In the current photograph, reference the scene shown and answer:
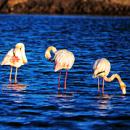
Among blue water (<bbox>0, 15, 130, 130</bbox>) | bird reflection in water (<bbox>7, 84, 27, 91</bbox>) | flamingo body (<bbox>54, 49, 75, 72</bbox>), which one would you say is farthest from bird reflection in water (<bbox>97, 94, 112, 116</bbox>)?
bird reflection in water (<bbox>7, 84, 27, 91</bbox>)

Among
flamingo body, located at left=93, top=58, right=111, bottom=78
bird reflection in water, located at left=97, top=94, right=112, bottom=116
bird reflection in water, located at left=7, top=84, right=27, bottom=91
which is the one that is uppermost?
flamingo body, located at left=93, top=58, right=111, bottom=78

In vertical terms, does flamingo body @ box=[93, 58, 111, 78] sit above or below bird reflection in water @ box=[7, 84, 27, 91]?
above

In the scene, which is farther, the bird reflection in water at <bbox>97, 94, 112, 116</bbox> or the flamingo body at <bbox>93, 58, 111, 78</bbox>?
the flamingo body at <bbox>93, 58, 111, 78</bbox>

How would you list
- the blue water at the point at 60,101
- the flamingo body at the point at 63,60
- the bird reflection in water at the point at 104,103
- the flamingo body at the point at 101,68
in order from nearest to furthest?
the blue water at the point at 60,101
the bird reflection in water at the point at 104,103
the flamingo body at the point at 101,68
the flamingo body at the point at 63,60

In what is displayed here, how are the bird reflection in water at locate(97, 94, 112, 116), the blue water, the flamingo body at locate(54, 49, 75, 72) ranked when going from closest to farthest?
the blue water → the bird reflection in water at locate(97, 94, 112, 116) → the flamingo body at locate(54, 49, 75, 72)

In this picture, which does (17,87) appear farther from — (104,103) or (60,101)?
(104,103)

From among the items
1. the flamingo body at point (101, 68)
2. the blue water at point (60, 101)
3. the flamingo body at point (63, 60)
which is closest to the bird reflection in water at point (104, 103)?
the blue water at point (60, 101)

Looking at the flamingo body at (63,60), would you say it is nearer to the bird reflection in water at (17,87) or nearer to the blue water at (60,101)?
the blue water at (60,101)

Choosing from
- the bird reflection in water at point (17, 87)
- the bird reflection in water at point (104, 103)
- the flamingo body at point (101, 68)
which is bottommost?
the bird reflection in water at point (104, 103)

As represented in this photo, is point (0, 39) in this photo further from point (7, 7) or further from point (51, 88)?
point (7, 7)

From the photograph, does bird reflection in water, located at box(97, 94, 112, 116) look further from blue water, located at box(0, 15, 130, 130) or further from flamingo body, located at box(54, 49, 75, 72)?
flamingo body, located at box(54, 49, 75, 72)

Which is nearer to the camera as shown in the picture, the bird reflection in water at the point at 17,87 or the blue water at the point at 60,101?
the blue water at the point at 60,101

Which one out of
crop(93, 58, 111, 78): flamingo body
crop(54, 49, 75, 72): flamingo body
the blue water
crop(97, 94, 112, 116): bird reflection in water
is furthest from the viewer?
crop(54, 49, 75, 72): flamingo body

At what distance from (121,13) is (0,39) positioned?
62612 millimetres
